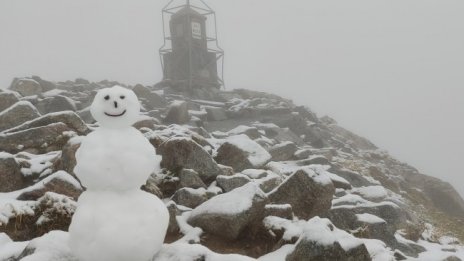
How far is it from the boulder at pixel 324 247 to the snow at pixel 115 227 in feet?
7.07

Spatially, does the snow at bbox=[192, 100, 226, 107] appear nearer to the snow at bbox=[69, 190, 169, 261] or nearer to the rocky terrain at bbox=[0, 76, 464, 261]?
the rocky terrain at bbox=[0, 76, 464, 261]

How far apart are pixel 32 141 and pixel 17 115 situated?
224 cm

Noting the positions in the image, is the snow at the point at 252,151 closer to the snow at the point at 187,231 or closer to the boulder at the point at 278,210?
the boulder at the point at 278,210

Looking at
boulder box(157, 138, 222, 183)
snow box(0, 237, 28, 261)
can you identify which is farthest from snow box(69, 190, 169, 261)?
boulder box(157, 138, 222, 183)

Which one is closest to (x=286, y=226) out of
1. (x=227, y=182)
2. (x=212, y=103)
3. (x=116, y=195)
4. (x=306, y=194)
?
(x=306, y=194)

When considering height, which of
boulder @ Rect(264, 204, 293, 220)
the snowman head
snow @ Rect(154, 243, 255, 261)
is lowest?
boulder @ Rect(264, 204, 293, 220)

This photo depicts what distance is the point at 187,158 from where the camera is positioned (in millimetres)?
9180

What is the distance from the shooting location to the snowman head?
4441 millimetres

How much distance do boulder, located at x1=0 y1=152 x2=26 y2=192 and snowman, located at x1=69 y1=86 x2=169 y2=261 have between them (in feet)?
15.0

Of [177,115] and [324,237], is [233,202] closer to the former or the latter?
[324,237]

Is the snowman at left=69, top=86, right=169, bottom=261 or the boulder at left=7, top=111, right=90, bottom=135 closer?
the snowman at left=69, top=86, right=169, bottom=261

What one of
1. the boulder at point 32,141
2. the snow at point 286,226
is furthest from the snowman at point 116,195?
the boulder at point 32,141

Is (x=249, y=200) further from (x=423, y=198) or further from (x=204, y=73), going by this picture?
(x=204, y=73)

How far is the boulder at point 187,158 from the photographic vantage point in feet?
30.0
